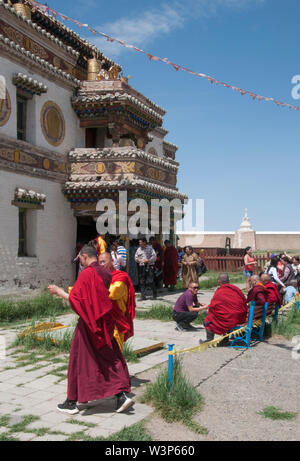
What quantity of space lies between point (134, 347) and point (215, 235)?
35.0 metres

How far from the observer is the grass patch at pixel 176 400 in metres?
4.68

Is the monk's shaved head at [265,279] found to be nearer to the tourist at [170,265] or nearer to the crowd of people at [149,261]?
the crowd of people at [149,261]

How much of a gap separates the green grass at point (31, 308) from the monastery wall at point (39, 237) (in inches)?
47.5

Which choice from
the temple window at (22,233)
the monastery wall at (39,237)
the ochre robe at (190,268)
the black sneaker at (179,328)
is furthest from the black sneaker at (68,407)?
the ochre robe at (190,268)

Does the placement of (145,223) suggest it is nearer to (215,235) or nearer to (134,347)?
(134,347)

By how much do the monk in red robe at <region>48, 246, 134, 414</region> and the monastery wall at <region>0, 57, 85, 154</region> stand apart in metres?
8.09

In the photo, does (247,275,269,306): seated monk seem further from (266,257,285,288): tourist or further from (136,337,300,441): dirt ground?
(266,257,285,288): tourist

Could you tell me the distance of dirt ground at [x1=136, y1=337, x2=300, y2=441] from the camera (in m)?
4.39

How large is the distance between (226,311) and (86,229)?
31.5 ft

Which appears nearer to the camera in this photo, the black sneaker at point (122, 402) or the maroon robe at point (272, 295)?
the black sneaker at point (122, 402)

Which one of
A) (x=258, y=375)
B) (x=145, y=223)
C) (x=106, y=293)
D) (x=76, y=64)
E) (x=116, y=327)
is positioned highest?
(x=76, y=64)

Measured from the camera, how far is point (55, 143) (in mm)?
14070

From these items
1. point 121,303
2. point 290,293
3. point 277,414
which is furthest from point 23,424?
point 290,293

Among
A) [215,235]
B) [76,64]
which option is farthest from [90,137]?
[215,235]
